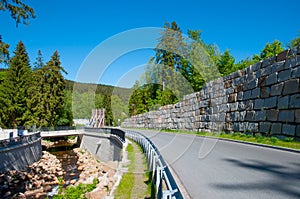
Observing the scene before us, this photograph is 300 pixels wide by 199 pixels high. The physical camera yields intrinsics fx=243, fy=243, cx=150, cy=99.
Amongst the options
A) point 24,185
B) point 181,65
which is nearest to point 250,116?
point 24,185

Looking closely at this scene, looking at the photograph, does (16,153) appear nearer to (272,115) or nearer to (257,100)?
(257,100)

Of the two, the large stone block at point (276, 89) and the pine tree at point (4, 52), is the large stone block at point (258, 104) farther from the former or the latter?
the pine tree at point (4, 52)

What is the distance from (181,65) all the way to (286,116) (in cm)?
3258

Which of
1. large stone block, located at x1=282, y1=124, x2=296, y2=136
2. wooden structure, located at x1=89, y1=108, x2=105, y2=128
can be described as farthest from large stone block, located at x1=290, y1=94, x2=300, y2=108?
wooden structure, located at x1=89, y1=108, x2=105, y2=128

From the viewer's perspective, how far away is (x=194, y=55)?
37.7m

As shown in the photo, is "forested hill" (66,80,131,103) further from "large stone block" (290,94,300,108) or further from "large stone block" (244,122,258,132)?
"large stone block" (290,94,300,108)

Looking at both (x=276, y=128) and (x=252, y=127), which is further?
(x=252, y=127)

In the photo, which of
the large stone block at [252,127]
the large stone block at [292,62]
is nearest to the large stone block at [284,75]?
the large stone block at [292,62]

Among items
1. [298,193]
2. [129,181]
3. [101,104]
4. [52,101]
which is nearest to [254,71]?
[129,181]

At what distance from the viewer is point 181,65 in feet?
139

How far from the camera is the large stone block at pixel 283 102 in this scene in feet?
34.6

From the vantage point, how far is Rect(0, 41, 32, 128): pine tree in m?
44.2

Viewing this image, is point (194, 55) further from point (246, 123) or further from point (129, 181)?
point (129, 181)

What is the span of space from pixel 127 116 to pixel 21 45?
28171mm
